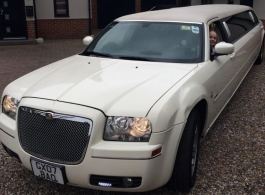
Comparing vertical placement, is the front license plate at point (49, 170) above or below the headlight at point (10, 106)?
below

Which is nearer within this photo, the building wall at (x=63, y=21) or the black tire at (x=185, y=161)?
the black tire at (x=185, y=161)

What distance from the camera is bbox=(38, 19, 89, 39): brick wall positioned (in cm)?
1360

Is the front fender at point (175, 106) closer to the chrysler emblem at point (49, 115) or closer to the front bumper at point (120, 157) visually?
the front bumper at point (120, 157)

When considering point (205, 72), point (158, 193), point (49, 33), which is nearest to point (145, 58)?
point (205, 72)

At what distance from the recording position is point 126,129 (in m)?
2.66

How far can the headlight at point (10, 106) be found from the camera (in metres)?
3.15

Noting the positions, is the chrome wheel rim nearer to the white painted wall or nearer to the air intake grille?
the air intake grille

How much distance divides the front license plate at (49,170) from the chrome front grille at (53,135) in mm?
48

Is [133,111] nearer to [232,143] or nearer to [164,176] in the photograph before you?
[164,176]

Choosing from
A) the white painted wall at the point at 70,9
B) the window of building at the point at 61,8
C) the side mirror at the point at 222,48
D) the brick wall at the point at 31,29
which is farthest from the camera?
the window of building at the point at 61,8

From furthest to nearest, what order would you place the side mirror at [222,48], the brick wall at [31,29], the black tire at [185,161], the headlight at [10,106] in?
the brick wall at [31,29] < the side mirror at [222,48] < the headlight at [10,106] < the black tire at [185,161]

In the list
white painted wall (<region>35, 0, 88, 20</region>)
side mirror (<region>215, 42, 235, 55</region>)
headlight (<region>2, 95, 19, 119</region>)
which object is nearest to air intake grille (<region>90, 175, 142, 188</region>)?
headlight (<region>2, 95, 19, 119</region>)

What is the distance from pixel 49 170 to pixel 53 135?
289 mm

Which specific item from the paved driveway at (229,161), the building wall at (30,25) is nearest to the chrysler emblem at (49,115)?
the paved driveway at (229,161)
